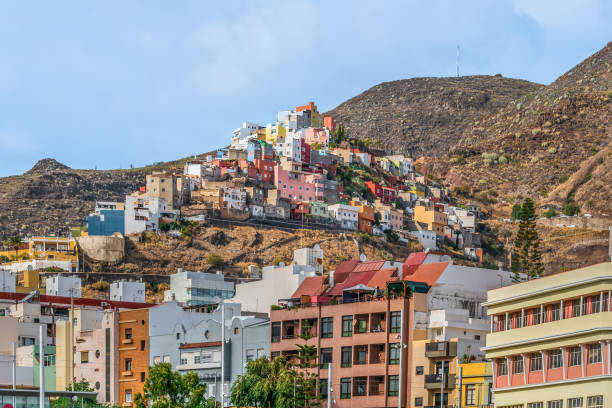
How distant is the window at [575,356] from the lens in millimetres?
60013

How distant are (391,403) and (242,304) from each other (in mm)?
30962

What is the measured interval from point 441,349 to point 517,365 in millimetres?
14136

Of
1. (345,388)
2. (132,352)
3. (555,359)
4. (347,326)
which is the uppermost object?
(555,359)

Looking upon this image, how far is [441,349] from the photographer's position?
78938mm

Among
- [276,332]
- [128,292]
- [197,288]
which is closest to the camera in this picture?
[276,332]

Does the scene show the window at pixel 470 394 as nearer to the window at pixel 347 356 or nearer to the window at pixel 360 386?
the window at pixel 360 386

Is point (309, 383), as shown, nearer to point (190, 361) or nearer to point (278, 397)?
point (278, 397)

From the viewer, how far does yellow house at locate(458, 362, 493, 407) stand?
7212 centimetres

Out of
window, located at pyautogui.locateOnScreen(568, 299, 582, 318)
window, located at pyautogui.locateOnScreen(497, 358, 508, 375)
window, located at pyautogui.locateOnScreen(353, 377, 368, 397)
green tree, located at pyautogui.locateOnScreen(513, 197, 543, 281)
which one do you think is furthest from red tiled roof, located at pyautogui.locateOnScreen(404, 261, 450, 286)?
green tree, located at pyautogui.locateOnScreen(513, 197, 543, 281)

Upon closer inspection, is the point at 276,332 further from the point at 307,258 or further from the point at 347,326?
the point at 307,258

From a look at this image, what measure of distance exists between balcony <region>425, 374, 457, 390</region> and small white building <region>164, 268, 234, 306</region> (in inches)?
1904

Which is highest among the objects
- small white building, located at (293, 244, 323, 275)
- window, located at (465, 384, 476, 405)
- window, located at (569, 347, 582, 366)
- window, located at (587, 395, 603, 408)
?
small white building, located at (293, 244, 323, 275)

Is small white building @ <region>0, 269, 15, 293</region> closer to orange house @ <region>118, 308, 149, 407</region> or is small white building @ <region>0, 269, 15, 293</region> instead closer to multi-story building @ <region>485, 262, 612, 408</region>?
orange house @ <region>118, 308, 149, 407</region>

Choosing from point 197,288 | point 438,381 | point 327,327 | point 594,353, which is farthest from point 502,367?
point 197,288
